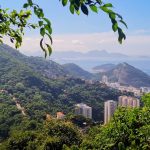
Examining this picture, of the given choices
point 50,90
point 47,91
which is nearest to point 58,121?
point 47,91

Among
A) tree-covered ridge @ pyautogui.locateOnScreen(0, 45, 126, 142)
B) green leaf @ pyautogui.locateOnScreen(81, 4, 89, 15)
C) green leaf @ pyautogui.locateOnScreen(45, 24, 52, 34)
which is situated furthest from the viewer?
tree-covered ridge @ pyautogui.locateOnScreen(0, 45, 126, 142)

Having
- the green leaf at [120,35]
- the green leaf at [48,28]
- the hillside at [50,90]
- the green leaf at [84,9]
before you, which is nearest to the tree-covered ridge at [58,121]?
the hillside at [50,90]

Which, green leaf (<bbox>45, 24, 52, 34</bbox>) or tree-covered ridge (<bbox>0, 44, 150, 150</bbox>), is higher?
green leaf (<bbox>45, 24, 52, 34</bbox>)

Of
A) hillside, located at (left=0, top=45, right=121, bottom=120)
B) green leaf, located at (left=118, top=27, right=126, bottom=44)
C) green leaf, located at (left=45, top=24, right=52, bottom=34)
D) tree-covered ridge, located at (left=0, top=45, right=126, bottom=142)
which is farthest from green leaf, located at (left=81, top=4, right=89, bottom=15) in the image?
hillside, located at (left=0, top=45, right=121, bottom=120)

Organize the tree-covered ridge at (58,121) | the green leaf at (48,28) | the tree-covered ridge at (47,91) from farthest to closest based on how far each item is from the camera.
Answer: the tree-covered ridge at (47,91) < the tree-covered ridge at (58,121) < the green leaf at (48,28)

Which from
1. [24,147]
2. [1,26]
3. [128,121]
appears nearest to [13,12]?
[1,26]

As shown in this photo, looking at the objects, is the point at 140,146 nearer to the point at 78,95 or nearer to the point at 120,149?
the point at 120,149

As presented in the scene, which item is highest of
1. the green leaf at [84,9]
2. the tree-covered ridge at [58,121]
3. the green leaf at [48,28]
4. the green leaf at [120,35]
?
the green leaf at [84,9]

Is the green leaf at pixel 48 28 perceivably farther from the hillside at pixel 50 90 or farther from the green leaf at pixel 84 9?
the hillside at pixel 50 90

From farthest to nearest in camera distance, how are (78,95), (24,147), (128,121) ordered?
(78,95) → (24,147) → (128,121)

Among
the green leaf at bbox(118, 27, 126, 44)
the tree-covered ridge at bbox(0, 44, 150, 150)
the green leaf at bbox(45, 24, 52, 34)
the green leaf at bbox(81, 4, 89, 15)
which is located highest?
the green leaf at bbox(81, 4, 89, 15)

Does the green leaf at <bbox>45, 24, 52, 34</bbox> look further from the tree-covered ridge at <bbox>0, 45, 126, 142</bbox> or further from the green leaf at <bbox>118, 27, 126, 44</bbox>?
the tree-covered ridge at <bbox>0, 45, 126, 142</bbox>
